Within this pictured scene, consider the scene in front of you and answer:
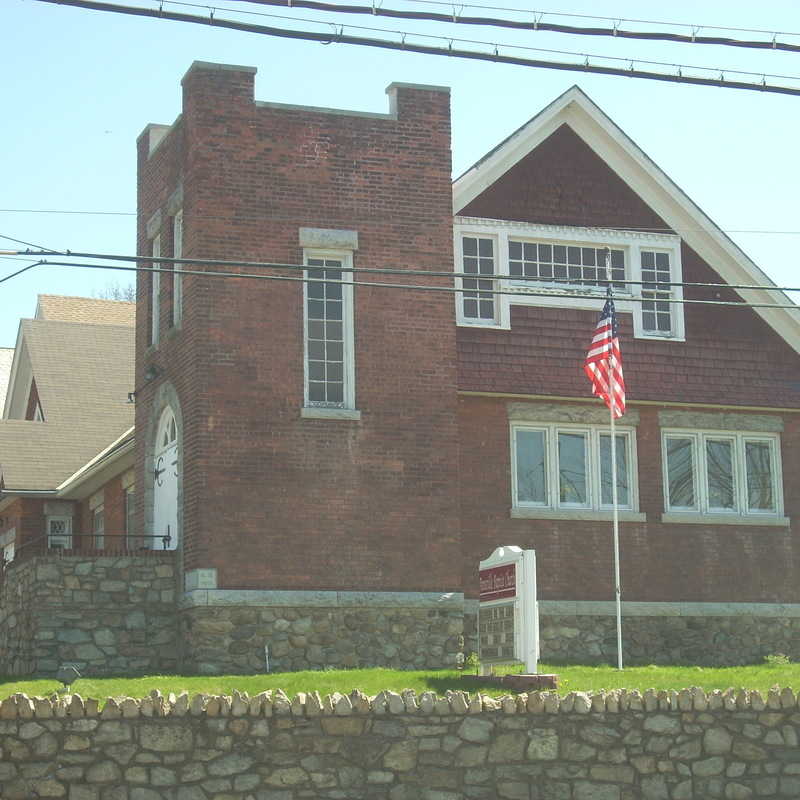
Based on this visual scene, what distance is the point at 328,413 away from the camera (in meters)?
22.5

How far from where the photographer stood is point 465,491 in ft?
77.7

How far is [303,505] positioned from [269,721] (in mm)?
7255

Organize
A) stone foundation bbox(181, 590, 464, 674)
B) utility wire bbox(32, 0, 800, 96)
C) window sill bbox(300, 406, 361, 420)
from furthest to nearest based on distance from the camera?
window sill bbox(300, 406, 361, 420)
stone foundation bbox(181, 590, 464, 674)
utility wire bbox(32, 0, 800, 96)

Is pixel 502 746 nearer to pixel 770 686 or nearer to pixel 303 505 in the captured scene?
pixel 770 686

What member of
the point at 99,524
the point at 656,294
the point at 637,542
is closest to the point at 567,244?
the point at 656,294

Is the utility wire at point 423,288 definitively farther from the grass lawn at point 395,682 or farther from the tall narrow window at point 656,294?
the grass lawn at point 395,682

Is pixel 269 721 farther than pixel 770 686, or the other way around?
pixel 770 686

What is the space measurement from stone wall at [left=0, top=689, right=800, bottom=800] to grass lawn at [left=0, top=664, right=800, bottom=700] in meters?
0.88

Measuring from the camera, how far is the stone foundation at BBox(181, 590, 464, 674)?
21438 millimetres

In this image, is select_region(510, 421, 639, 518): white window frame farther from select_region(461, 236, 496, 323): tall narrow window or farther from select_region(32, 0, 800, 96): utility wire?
select_region(32, 0, 800, 96): utility wire

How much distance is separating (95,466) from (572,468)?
874cm

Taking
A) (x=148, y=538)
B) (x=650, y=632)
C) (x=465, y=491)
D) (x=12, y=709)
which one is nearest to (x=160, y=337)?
(x=148, y=538)

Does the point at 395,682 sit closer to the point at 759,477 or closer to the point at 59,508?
the point at 759,477

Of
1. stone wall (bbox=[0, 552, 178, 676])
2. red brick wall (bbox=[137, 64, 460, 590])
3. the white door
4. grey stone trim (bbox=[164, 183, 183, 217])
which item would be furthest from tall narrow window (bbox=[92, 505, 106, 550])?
grey stone trim (bbox=[164, 183, 183, 217])
